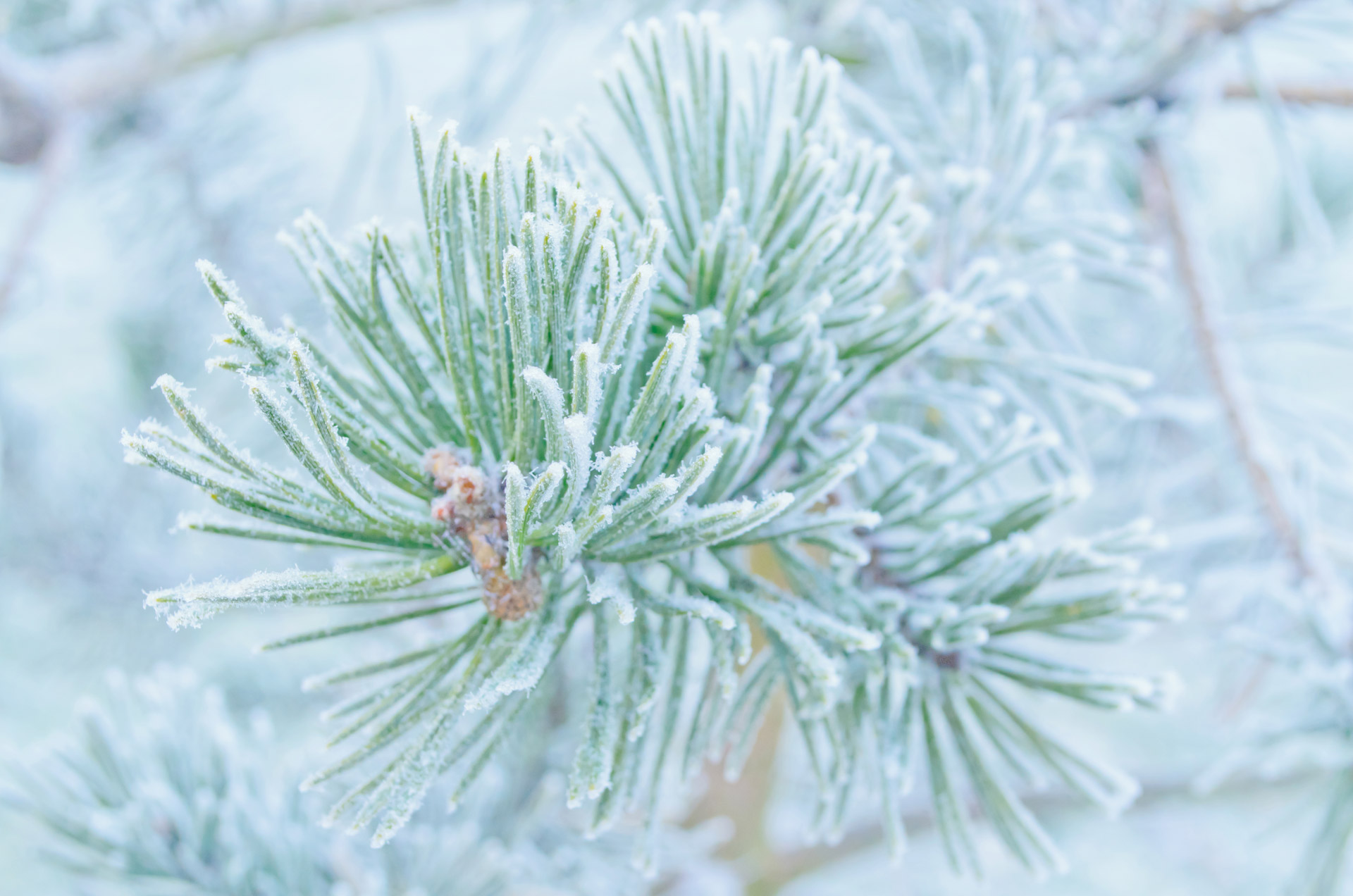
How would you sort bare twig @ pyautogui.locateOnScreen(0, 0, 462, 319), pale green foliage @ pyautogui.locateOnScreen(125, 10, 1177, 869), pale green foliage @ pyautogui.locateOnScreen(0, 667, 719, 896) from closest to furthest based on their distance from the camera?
1. pale green foliage @ pyautogui.locateOnScreen(125, 10, 1177, 869)
2. pale green foliage @ pyautogui.locateOnScreen(0, 667, 719, 896)
3. bare twig @ pyautogui.locateOnScreen(0, 0, 462, 319)

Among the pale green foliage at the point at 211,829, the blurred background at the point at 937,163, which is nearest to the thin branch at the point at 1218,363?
the blurred background at the point at 937,163

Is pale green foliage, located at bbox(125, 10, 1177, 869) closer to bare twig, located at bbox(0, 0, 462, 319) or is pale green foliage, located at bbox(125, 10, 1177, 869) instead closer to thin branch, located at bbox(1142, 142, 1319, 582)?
thin branch, located at bbox(1142, 142, 1319, 582)

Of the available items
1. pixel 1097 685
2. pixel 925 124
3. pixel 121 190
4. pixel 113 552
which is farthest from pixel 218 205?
pixel 1097 685

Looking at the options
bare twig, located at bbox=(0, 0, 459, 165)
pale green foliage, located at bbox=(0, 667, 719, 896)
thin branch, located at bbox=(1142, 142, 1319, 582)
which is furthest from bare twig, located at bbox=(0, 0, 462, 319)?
thin branch, located at bbox=(1142, 142, 1319, 582)

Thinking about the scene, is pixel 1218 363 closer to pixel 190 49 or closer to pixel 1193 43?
pixel 1193 43

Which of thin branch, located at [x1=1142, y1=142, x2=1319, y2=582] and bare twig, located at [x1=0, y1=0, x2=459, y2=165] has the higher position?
bare twig, located at [x1=0, y1=0, x2=459, y2=165]

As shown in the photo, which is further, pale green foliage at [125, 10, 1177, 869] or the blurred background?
the blurred background
